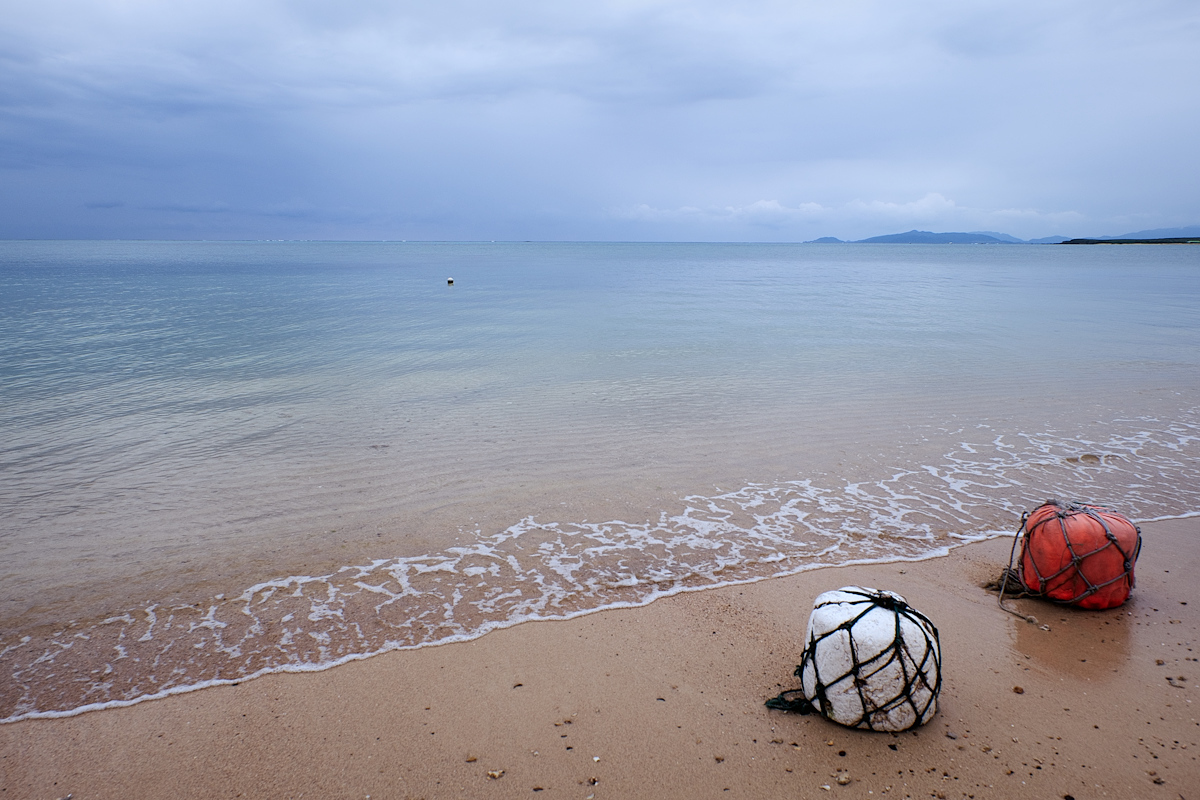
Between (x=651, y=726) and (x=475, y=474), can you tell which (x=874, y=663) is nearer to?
(x=651, y=726)

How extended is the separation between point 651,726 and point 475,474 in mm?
4529

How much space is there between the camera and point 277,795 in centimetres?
324

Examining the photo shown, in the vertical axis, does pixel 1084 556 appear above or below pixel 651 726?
above

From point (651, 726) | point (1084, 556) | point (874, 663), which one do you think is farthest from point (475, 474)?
point (1084, 556)

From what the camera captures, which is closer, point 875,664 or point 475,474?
point 875,664

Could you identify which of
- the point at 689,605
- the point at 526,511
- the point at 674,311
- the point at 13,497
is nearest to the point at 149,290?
the point at 674,311

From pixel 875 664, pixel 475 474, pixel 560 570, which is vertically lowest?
pixel 560 570

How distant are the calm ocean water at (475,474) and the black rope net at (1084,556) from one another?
111 centimetres

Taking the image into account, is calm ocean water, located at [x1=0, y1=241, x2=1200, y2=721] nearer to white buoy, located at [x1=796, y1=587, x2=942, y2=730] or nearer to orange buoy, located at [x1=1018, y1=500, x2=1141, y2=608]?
orange buoy, located at [x1=1018, y1=500, x2=1141, y2=608]

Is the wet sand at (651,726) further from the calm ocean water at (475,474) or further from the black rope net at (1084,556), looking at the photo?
the calm ocean water at (475,474)

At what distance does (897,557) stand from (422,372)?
418 inches

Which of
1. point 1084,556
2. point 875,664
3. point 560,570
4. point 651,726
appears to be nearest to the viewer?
point 875,664

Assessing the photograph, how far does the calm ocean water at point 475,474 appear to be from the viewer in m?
4.94

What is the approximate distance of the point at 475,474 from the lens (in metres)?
7.69
